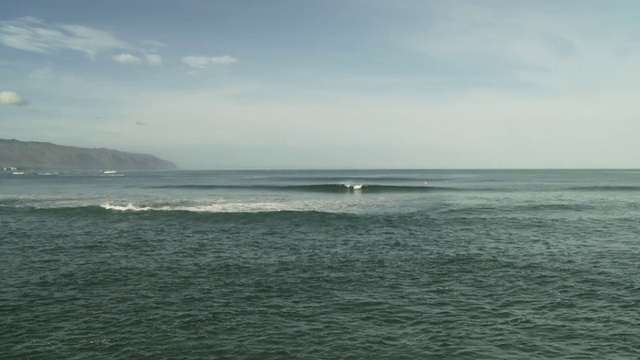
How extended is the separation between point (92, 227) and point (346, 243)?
62.2 ft

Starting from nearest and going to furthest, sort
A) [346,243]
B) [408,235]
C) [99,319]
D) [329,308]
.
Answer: [99,319], [329,308], [346,243], [408,235]

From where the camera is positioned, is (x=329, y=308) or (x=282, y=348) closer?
(x=282, y=348)

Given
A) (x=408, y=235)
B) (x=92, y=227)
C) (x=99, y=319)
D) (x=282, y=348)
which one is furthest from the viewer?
(x=92, y=227)

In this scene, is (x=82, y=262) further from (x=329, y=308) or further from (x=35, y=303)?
(x=329, y=308)

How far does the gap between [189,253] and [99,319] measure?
10205 mm

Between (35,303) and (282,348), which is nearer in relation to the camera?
(282,348)

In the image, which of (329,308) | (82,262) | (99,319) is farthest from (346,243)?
(99,319)

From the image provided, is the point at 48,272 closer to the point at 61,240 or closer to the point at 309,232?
the point at 61,240

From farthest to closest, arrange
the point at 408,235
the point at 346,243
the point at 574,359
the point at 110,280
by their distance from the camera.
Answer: the point at 408,235 < the point at 346,243 < the point at 110,280 < the point at 574,359

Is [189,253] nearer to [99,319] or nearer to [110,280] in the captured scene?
[110,280]

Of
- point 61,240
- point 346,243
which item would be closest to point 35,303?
point 61,240

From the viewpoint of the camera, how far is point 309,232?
31797mm

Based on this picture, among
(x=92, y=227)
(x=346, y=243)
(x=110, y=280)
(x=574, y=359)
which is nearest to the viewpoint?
(x=574, y=359)

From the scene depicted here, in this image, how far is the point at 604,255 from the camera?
78.2 feet
